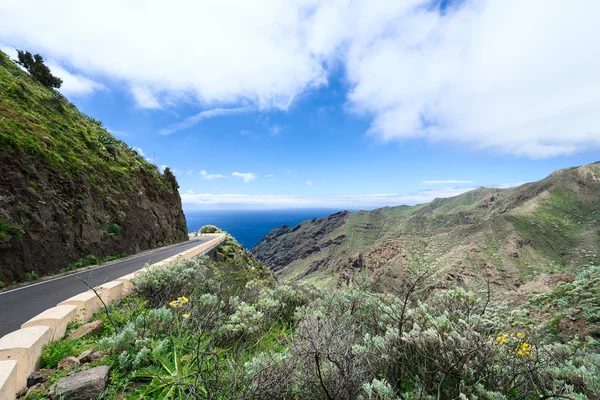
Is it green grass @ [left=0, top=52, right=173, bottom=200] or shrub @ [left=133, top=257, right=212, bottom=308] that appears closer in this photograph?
shrub @ [left=133, top=257, right=212, bottom=308]

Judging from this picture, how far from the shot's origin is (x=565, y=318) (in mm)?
5980

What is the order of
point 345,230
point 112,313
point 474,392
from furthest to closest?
point 345,230
point 112,313
point 474,392

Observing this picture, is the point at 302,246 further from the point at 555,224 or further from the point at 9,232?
the point at 9,232

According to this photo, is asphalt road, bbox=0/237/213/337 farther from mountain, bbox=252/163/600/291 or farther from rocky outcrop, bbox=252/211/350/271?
rocky outcrop, bbox=252/211/350/271

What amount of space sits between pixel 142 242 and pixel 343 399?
20.6 metres

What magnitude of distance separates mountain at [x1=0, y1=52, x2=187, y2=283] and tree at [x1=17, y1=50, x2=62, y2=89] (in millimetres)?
1951

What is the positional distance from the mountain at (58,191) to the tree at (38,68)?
1.95 m

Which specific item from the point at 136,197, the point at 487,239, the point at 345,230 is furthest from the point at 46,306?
the point at 345,230

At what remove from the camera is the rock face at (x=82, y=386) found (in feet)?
8.70

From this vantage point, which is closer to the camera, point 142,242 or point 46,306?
point 46,306

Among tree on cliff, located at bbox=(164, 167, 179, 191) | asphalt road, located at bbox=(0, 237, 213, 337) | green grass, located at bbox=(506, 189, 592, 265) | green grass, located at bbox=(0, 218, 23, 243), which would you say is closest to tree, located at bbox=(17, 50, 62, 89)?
tree on cliff, located at bbox=(164, 167, 179, 191)

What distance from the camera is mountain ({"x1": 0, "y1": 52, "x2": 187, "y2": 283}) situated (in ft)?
32.4

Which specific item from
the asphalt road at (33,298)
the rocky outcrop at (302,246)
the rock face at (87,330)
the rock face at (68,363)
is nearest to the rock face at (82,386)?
the rock face at (68,363)

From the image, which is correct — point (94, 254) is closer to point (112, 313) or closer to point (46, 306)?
point (46, 306)
